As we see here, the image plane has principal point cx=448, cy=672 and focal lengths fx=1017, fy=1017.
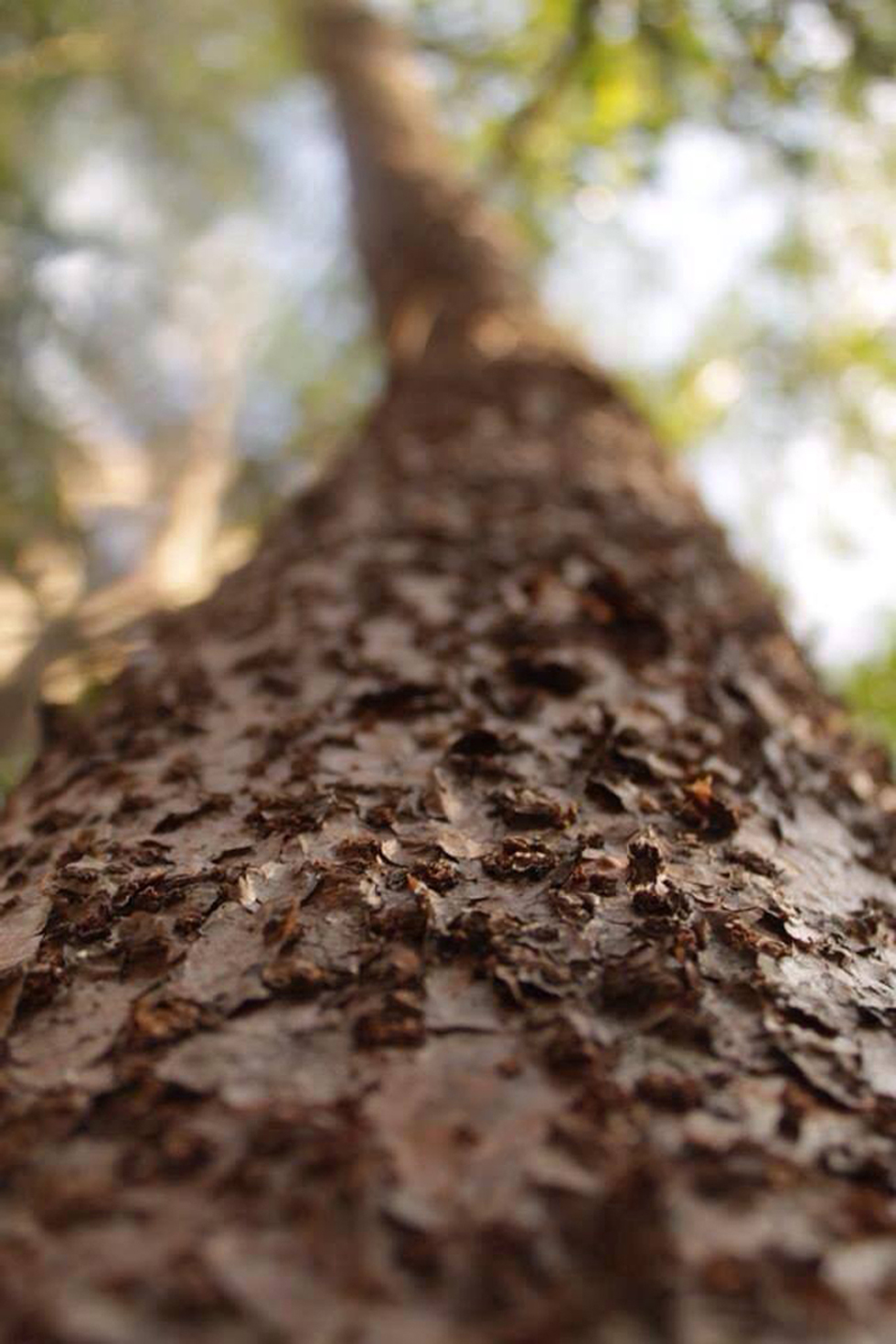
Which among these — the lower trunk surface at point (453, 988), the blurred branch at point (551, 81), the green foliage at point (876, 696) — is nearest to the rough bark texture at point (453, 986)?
the lower trunk surface at point (453, 988)

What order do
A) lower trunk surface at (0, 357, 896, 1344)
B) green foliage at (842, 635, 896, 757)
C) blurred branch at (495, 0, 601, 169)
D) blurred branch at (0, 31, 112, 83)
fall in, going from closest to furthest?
lower trunk surface at (0, 357, 896, 1344)
green foliage at (842, 635, 896, 757)
blurred branch at (495, 0, 601, 169)
blurred branch at (0, 31, 112, 83)

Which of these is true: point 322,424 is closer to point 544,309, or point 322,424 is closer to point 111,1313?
point 544,309

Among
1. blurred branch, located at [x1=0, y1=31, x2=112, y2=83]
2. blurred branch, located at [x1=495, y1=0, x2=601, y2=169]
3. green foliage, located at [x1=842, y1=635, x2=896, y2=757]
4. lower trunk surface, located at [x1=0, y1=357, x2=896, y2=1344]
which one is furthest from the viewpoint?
blurred branch, located at [x1=0, y1=31, x2=112, y2=83]

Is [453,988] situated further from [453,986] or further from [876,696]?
[876,696]

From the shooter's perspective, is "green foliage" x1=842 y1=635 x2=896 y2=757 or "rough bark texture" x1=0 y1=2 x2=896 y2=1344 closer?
"rough bark texture" x1=0 y1=2 x2=896 y2=1344

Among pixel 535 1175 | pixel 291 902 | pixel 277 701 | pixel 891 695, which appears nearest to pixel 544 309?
pixel 891 695

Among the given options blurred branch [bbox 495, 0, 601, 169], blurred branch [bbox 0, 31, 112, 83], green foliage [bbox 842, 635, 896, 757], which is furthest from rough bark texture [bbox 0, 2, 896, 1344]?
blurred branch [bbox 0, 31, 112, 83]

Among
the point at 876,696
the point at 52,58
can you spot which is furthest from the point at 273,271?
the point at 876,696

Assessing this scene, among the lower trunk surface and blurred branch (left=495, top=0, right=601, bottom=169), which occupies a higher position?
blurred branch (left=495, top=0, right=601, bottom=169)

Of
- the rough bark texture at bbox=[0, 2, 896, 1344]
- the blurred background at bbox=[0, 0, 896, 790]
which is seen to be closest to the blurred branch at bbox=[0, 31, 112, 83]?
the blurred background at bbox=[0, 0, 896, 790]

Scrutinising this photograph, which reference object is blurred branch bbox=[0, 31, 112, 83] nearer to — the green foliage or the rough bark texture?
the rough bark texture
